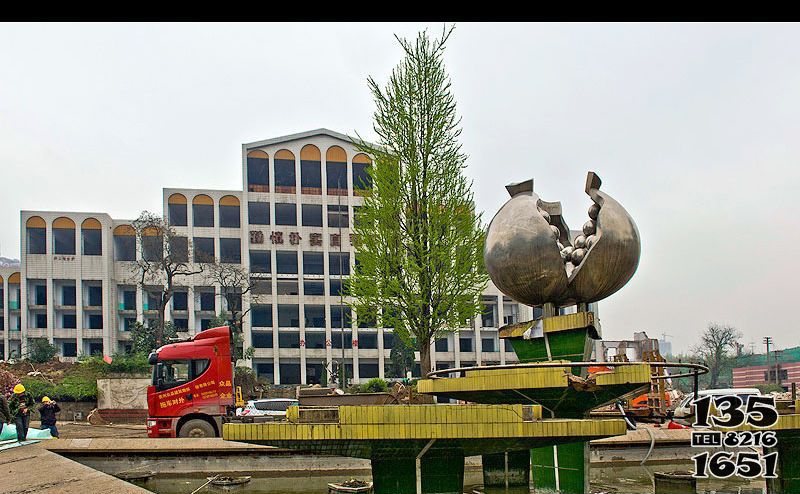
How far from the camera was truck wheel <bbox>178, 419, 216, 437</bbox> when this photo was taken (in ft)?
53.9

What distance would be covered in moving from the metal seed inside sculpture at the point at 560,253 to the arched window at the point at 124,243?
133ft

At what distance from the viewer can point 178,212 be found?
156ft

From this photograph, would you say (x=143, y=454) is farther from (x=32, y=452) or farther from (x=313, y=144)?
(x=313, y=144)

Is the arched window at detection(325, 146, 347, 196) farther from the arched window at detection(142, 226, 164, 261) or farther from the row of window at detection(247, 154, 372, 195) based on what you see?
the arched window at detection(142, 226, 164, 261)

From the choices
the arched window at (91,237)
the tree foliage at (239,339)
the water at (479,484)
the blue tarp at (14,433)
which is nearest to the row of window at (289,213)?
the tree foliage at (239,339)

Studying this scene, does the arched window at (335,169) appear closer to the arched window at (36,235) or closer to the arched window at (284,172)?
the arched window at (284,172)

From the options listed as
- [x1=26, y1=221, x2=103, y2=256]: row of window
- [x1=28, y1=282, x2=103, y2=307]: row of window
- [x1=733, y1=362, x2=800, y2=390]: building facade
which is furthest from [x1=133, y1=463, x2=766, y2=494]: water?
[x1=26, y1=221, x2=103, y2=256]: row of window

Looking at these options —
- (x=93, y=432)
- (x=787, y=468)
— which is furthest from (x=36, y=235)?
(x=787, y=468)

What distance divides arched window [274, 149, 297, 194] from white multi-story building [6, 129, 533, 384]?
6cm

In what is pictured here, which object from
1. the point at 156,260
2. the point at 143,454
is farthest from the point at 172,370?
the point at 156,260

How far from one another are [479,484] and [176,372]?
25.7 feet

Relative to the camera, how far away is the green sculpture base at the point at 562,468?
1006cm

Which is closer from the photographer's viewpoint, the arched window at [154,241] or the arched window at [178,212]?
the arched window at [154,241]

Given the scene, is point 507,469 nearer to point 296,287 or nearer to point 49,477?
point 49,477
